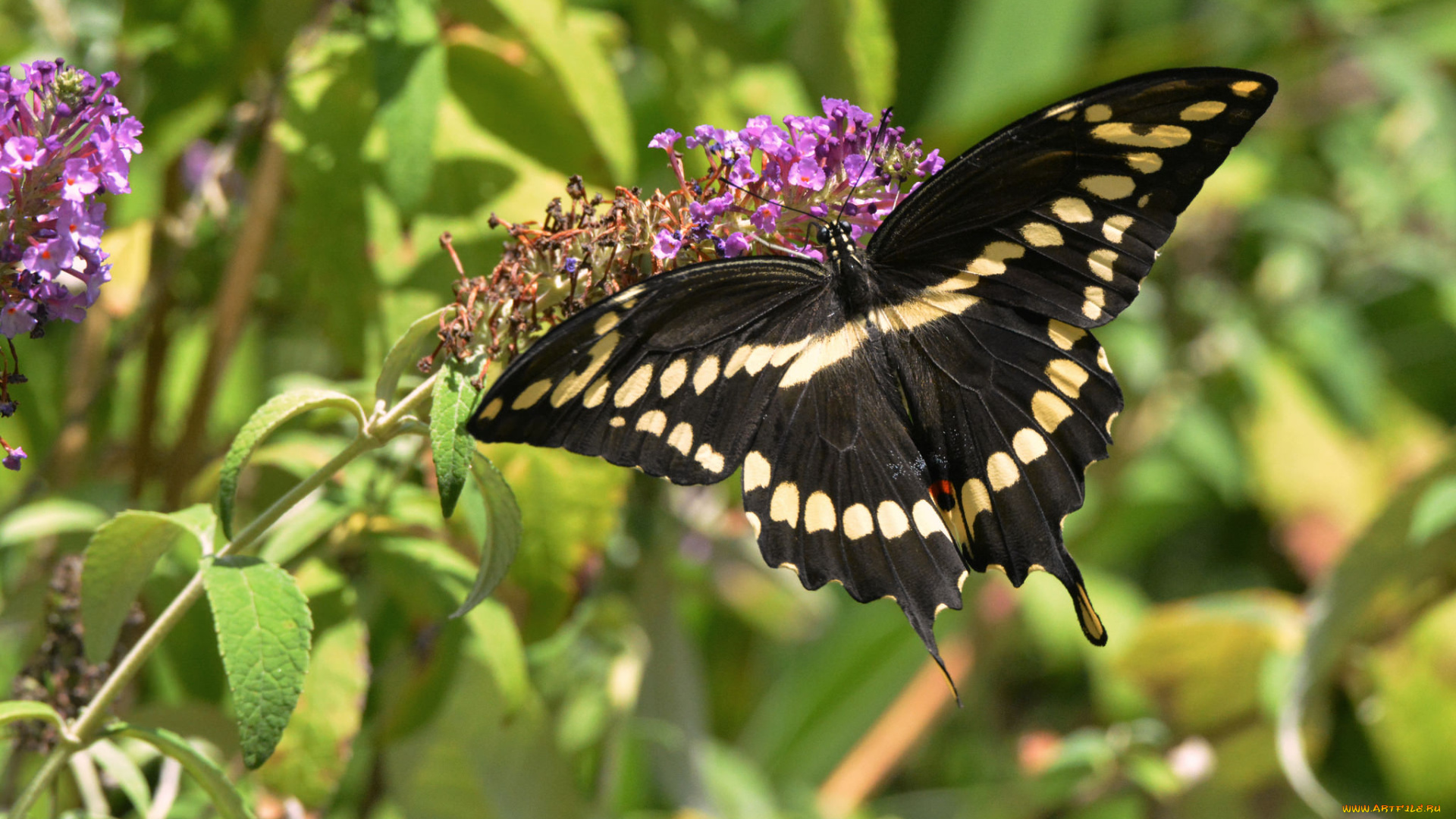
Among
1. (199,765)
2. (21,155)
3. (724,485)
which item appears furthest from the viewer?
(724,485)

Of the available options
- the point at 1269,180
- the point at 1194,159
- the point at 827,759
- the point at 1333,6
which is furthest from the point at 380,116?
the point at 1333,6

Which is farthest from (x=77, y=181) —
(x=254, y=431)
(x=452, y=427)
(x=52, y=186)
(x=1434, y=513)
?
(x=1434, y=513)

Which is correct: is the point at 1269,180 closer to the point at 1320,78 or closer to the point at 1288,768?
the point at 1320,78

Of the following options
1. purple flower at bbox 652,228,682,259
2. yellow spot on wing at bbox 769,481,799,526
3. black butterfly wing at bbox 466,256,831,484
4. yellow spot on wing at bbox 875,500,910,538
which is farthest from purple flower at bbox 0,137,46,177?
yellow spot on wing at bbox 875,500,910,538

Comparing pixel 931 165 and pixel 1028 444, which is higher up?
pixel 931 165

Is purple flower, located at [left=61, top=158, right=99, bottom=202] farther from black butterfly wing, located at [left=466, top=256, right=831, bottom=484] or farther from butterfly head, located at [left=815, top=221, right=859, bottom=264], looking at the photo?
butterfly head, located at [left=815, top=221, right=859, bottom=264]

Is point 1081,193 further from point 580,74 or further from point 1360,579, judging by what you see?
point 1360,579
